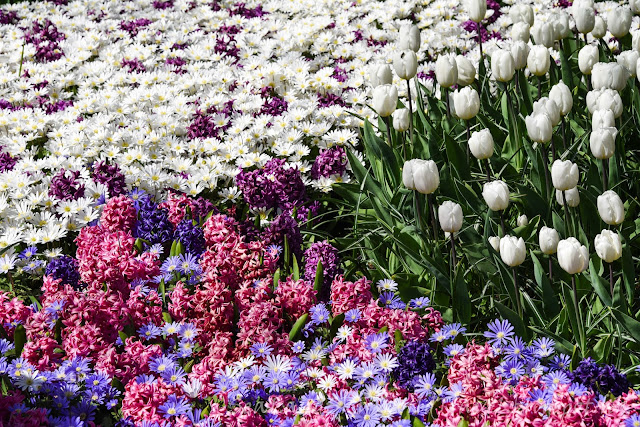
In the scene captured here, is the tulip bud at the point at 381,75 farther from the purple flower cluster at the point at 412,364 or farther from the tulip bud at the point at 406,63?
the purple flower cluster at the point at 412,364

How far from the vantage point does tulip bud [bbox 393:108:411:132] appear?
3328 millimetres

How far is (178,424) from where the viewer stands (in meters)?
2.16

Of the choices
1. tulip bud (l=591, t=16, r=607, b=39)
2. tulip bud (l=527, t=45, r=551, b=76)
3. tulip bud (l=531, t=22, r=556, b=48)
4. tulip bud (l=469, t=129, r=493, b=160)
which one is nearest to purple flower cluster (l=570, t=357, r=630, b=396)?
tulip bud (l=469, t=129, r=493, b=160)

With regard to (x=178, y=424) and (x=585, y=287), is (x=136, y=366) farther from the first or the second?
(x=585, y=287)

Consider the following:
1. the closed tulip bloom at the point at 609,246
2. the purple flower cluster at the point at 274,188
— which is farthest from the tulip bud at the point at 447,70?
the closed tulip bloom at the point at 609,246

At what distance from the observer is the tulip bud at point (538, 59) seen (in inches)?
128

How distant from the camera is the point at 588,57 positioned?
10.9ft

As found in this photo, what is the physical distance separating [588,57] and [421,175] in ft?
4.00

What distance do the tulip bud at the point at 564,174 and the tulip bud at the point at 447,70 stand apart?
88 cm

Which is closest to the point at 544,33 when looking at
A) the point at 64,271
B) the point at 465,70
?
the point at 465,70

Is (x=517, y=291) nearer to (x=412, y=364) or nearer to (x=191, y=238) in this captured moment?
(x=412, y=364)

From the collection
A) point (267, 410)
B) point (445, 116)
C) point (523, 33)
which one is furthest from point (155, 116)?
point (267, 410)

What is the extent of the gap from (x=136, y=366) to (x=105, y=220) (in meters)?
1.08

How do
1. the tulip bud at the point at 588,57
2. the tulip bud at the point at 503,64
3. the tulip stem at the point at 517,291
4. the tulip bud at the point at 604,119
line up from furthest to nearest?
the tulip bud at the point at 588,57 < the tulip bud at the point at 503,64 < the tulip bud at the point at 604,119 < the tulip stem at the point at 517,291
